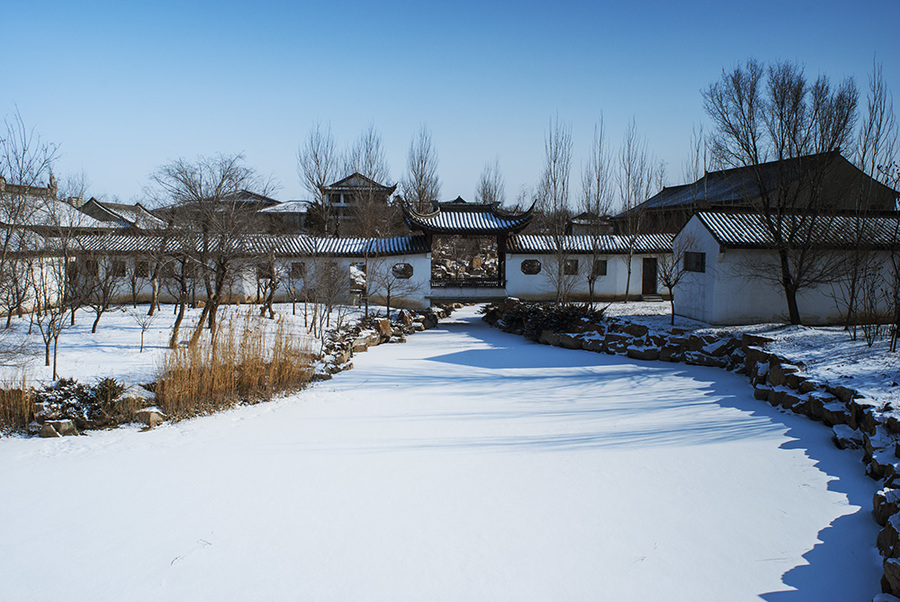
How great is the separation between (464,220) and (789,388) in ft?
32.1

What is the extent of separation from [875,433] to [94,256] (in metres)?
12.6

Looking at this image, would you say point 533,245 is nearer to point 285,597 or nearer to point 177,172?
point 177,172

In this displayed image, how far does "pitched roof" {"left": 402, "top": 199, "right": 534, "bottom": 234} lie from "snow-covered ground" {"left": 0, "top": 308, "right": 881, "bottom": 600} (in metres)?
8.62

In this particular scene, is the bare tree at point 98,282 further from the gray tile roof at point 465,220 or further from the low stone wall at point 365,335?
the gray tile roof at point 465,220

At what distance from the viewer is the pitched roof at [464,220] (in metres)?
14.6

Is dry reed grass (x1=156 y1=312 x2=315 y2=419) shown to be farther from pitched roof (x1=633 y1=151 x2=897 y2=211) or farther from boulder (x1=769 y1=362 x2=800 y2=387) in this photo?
pitched roof (x1=633 y1=151 x2=897 y2=211)

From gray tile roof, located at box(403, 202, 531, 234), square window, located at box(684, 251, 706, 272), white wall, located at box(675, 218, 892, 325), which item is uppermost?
gray tile roof, located at box(403, 202, 531, 234)

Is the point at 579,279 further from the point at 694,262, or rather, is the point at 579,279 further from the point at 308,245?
the point at 308,245

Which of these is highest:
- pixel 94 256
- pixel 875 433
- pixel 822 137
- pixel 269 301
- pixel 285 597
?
pixel 822 137

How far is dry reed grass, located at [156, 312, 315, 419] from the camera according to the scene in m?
6.07

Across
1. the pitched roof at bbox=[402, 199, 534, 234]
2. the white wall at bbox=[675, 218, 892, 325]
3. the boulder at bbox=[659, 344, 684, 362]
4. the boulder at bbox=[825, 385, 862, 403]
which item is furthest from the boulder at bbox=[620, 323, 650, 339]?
the pitched roof at bbox=[402, 199, 534, 234]

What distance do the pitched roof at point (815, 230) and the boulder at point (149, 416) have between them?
31.9 ft

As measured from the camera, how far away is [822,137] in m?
9.38

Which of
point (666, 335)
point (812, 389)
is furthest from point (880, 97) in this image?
point (812, 389)
